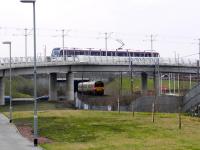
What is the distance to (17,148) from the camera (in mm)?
29703

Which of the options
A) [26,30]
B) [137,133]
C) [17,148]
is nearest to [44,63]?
[26,30]

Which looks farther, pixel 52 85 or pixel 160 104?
pixel 52 85

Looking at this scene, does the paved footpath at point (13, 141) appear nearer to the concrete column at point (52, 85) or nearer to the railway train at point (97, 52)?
the concrete column at point (52, 85)

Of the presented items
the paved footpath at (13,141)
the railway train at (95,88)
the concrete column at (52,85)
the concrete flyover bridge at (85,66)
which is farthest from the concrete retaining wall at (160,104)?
the concrete column at (52,85)

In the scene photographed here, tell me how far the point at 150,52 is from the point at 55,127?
86.1m

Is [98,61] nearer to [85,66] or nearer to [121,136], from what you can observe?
[85,66]

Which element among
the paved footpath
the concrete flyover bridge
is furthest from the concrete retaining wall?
the paved footpath

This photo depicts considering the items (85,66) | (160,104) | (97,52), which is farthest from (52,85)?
(160,104)

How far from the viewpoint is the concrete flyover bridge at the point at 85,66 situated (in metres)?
99.9

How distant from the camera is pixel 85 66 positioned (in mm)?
109625

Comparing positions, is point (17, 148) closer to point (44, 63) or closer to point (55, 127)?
point (55, 127)

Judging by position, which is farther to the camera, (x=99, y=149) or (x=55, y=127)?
(x=55, y=127)

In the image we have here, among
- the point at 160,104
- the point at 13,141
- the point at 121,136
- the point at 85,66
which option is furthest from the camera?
the point at 85,66

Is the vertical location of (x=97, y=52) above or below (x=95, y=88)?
above
